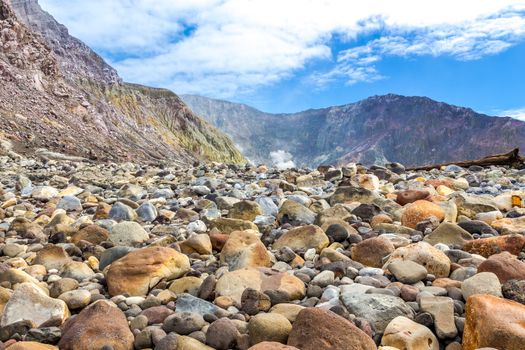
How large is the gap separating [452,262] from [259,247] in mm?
1952

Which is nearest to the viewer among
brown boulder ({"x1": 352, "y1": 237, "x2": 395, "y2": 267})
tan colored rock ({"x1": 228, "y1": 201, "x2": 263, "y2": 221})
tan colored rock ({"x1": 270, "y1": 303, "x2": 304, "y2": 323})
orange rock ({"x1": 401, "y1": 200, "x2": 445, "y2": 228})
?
tan colored rock ({"x1": 270, "y1": 303, "x2": 304, "y2": 323})

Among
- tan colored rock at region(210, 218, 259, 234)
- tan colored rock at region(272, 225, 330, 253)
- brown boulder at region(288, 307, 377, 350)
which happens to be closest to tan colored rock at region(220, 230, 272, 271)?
tan colored rock at region(272, 225, 330, 253)

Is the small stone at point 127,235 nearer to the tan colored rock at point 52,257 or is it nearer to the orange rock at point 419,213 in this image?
the tan colored rock at point 52,257

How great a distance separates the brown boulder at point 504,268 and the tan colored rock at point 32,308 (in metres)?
3.54

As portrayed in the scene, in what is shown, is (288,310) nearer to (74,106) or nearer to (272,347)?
(272,347)

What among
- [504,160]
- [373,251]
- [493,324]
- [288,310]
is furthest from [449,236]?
[504,160]

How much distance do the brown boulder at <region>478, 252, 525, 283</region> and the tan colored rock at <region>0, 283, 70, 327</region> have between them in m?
3.54

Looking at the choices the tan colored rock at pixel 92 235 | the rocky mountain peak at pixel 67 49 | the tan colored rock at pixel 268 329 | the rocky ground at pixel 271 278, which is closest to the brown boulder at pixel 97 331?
the rocky ground at pixel 271 278

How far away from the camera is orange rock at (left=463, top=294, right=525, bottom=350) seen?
8.90 ft

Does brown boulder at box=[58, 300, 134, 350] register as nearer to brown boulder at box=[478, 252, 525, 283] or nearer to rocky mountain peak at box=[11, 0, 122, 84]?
brown boulder at box=[478, 252, 525, 283]

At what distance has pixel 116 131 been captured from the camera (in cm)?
5497

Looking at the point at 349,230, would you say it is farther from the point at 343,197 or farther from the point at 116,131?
the point at 116,131

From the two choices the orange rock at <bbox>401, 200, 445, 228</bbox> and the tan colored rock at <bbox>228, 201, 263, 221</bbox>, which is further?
the tan colored rock at <bbox>228, 201, 263, 221</bbox>

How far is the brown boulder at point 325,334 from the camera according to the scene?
271 centimetres
